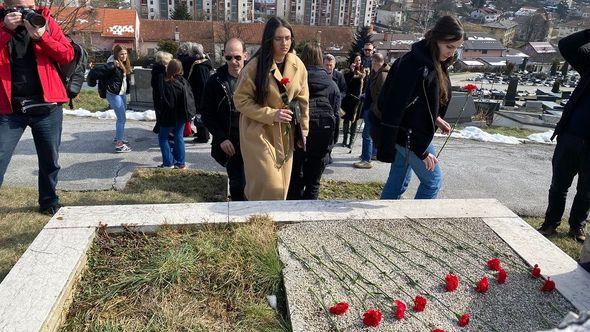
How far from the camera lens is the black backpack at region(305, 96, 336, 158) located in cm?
394

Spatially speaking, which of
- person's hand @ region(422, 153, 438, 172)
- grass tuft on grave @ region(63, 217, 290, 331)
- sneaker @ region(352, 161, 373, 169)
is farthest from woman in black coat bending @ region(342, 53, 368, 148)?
grass tuft on grave @ region(63, 217, 290, 331)

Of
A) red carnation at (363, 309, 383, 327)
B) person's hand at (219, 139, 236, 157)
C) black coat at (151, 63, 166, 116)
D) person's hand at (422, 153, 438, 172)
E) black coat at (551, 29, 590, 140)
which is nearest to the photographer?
red carnation at (363, 309, 383, 327)

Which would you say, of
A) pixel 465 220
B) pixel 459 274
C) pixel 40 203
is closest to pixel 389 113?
pixel 465 220

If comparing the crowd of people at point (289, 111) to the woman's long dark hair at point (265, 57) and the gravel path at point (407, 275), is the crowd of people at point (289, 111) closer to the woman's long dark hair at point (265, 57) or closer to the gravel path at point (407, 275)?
the woman's long dark hair at point (265, 57)

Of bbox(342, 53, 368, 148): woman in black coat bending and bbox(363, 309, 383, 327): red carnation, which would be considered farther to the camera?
bbox(342, 53, 368, 148): woman in black coat bending

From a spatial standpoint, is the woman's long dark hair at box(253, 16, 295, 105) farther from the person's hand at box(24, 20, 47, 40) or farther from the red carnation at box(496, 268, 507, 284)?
the red carnation at box(496, 268, 507, 284)

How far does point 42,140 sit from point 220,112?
150cm

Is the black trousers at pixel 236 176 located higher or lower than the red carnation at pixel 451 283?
lower

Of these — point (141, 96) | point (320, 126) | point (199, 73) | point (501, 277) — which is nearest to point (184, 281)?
point (501, 277)

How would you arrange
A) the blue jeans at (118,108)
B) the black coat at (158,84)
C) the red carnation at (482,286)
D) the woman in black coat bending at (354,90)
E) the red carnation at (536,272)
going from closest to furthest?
1. the red carnation at (482,286)
2. the red carnation at (536,272)
3. the black coat at (158,84)
4. the blue jeans at (118,108)
5. the woman in black coat bending at (354,90)

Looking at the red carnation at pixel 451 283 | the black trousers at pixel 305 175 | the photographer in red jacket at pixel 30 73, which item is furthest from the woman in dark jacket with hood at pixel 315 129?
the photographer in red jacket at pixel 30 73

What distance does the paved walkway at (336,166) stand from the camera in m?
5.71

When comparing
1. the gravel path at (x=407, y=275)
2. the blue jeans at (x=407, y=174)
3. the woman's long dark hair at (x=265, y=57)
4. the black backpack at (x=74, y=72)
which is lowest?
the gravel path at (x=407, y=275)

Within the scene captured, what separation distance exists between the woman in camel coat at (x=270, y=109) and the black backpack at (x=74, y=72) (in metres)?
1.50
